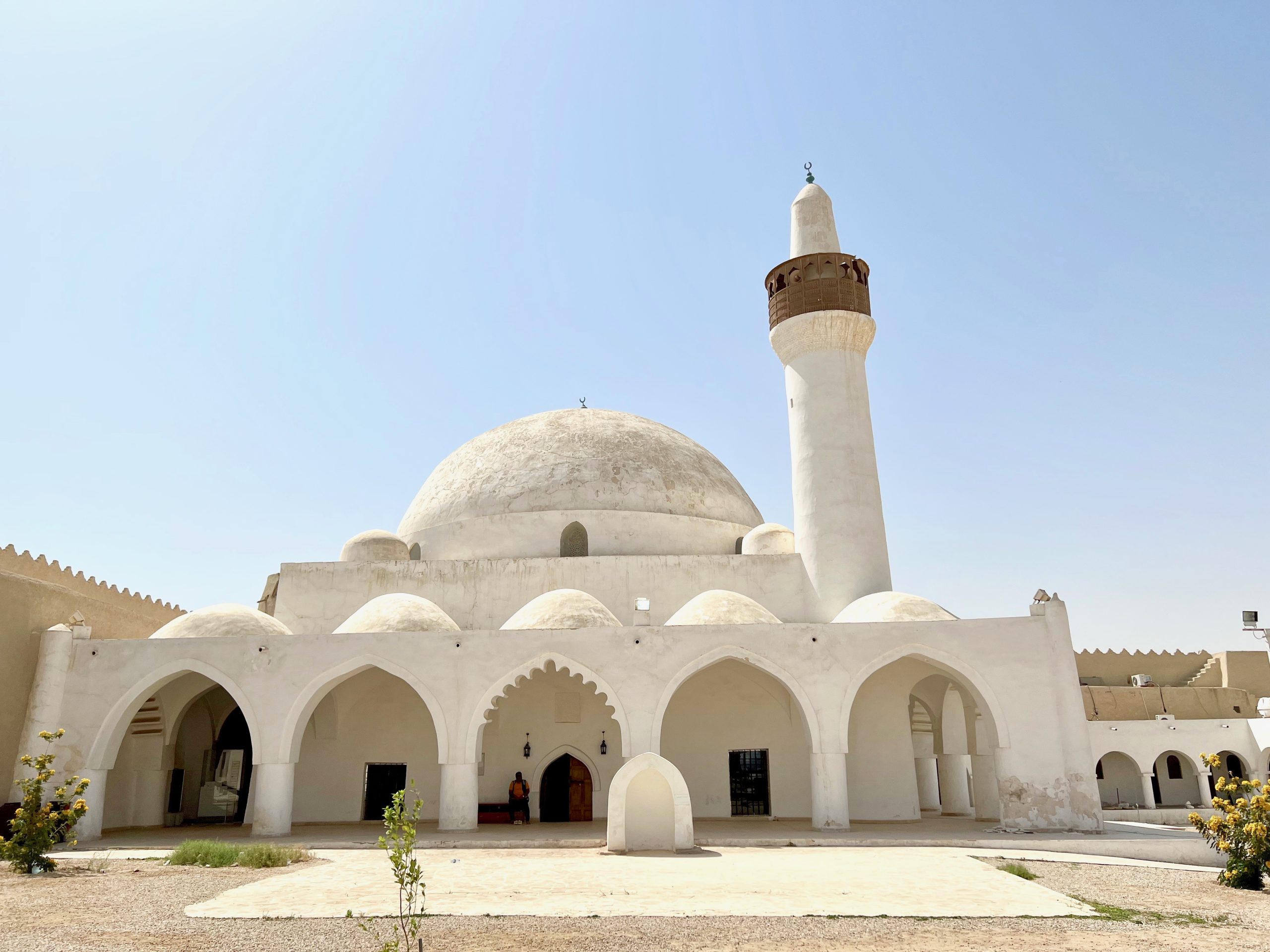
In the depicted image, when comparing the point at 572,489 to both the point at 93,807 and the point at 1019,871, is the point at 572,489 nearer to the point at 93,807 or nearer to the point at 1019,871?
the point at 93,807

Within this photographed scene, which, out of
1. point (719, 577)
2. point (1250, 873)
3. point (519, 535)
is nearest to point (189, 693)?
point (519, 535)

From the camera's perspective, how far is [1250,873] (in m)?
9.21

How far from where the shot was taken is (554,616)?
15.1 meters

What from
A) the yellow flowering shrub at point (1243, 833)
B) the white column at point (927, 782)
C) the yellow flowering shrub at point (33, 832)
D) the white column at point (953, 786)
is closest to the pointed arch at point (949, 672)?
the yellow flowering shrub at point (1243, 833)

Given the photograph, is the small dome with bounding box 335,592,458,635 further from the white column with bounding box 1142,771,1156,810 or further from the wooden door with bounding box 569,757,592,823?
the white column with bounding box 1142,771,1156,810

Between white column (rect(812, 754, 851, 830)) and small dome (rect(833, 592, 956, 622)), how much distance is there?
7.34ft

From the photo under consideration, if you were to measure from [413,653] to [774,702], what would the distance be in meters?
6.33

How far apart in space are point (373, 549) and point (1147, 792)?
20058mm

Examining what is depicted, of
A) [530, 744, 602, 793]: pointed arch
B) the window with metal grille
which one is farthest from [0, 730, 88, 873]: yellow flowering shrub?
the window with metal grille

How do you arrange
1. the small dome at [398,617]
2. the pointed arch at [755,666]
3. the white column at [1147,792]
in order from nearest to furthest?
the pointed arch at [755,666]
the small dome at [398,617]
the white column at [1147,792]

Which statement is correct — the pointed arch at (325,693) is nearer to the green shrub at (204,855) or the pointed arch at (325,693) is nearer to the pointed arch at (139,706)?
the pointed arch at (139,706)

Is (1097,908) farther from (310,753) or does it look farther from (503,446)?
(503,446)

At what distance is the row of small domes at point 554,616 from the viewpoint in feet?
48.9

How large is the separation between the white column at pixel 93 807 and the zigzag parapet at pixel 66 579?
337cm
